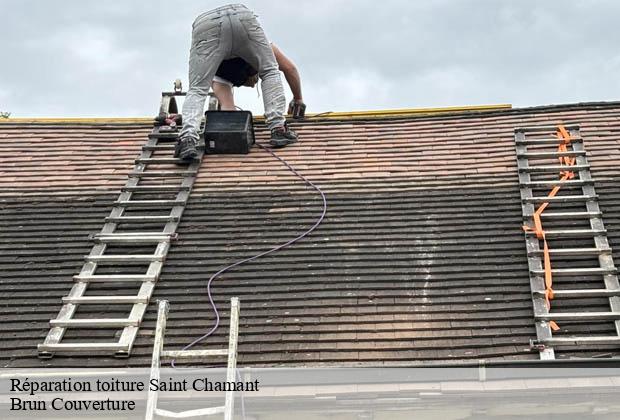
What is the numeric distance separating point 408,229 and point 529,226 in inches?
37.7

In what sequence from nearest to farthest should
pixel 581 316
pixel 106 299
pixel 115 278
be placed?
pixel 581 316
pixel 106 299
pixel 115 278

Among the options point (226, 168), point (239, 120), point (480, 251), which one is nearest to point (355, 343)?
point (480, 251)

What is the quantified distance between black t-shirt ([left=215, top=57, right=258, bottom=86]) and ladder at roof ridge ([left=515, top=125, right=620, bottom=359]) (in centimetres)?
306

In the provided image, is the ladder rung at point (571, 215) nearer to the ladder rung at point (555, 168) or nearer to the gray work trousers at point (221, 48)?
the ladder rung at point (555, 168)

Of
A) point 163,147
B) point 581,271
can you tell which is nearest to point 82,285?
point 163,147

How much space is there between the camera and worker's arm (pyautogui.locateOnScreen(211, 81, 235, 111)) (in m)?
8.78

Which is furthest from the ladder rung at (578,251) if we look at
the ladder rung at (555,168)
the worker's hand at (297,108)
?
the worker's hand at (297,108)

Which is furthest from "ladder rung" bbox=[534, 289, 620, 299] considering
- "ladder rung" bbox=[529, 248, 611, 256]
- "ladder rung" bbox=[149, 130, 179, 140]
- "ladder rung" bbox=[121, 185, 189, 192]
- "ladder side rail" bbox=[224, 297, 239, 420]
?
"ladder rung" bbox=[149, 130, 179, 140]

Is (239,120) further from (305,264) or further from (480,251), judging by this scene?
(480,251)

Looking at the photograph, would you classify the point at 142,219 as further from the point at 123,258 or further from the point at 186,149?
the point at 186,149

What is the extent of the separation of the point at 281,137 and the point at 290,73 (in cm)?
137

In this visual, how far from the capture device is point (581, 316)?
520 centimetres

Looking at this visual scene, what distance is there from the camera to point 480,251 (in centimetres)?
600

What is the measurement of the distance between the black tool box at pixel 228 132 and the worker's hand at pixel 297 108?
37.7 inches
